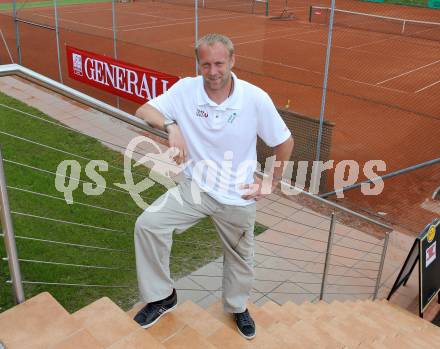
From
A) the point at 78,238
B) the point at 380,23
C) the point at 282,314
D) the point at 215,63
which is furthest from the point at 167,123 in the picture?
the point at 380,23

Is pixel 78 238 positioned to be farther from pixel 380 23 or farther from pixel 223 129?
pixel 380 23

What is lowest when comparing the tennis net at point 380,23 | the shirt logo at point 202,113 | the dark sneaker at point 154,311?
the tennis net at point 380,23

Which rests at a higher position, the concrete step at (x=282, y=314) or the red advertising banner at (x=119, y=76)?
the red advertising banner at (x=119, y=76)

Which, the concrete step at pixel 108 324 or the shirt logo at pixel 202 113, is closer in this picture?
the concrete step at pixel 108 324

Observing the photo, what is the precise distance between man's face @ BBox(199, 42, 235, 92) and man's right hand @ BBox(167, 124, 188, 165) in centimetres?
34

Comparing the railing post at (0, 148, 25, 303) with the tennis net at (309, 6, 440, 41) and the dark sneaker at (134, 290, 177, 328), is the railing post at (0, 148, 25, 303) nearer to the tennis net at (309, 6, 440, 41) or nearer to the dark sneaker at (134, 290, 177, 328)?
the dark sneaker at (134, 290, 177, 328)

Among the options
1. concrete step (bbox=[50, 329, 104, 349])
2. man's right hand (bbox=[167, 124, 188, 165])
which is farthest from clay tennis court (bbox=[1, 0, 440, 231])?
concrete step (bbox=[50, 329, 104, 349])

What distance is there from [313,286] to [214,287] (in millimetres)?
1165

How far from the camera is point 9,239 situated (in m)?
2.36

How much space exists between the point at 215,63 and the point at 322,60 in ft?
52.1

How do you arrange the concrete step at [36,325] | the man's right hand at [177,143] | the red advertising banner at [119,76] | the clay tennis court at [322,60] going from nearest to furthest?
1. the concrete step at [36,325]
2. the man's right hand at [177,143]
3. the red advertising banner at [119,76]
4. the clay tennis court at [322,60]

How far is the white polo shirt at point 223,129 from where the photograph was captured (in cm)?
273

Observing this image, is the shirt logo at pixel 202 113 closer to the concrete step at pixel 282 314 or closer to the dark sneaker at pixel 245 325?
the dark sneaker at pixel 245 325

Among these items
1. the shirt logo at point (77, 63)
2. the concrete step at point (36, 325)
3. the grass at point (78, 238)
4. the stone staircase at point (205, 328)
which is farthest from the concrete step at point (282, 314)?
the shirt logo at point (77, 63)
